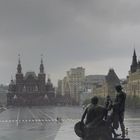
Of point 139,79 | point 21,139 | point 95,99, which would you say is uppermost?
point 139,79

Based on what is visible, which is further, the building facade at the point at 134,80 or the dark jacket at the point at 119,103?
the building facade at the point at 134,80

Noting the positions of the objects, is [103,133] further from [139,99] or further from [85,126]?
[139,99]

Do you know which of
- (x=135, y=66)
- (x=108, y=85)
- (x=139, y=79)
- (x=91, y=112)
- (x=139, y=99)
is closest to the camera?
(x=91, y=112)

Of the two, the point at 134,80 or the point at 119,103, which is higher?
the point at 134,80

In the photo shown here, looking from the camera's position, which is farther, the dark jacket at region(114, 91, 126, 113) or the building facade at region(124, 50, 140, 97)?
the building facade at region(124, 50, 140, 97)

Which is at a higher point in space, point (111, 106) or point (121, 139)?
point (111, 106)

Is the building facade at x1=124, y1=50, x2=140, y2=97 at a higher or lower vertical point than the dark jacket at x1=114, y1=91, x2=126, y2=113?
higher

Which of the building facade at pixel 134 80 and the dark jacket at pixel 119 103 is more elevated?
the building facade at pixel 134 80

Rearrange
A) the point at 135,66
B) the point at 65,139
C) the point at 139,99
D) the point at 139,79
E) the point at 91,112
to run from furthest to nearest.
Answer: the point at 135,66 → the point at 139,79 → the point at 139,99 → the point at 65,139 → the point at 91,112

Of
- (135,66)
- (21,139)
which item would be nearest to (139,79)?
(135,66)

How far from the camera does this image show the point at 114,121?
1906 centimetres

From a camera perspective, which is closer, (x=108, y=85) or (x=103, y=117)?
(x=103, y=117)

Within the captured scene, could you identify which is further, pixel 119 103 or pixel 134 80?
pixel 134 80

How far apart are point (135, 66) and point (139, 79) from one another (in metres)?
20.0
